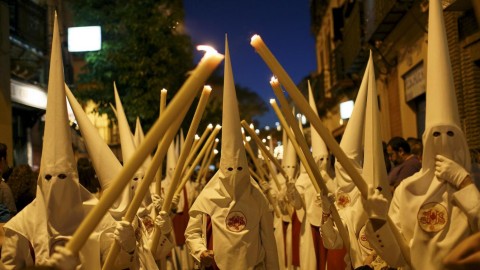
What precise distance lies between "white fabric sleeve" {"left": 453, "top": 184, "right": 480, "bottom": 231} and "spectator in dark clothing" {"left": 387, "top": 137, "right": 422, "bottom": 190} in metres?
3.29

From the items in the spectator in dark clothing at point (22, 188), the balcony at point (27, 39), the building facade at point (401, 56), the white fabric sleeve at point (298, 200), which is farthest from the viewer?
the balcony at point (27, 39)

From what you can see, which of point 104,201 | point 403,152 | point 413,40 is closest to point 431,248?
point 104,201

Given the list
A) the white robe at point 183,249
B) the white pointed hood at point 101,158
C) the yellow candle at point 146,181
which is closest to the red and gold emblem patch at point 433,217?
the yellow candle at point 146,181

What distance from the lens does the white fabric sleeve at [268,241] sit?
600cm

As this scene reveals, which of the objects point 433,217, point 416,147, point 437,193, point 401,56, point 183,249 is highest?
point 401,56

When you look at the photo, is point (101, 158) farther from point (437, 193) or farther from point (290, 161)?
point (290, 161)

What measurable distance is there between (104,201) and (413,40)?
12642 mm

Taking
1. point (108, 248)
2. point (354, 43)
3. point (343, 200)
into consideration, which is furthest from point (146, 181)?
point (354, 43)

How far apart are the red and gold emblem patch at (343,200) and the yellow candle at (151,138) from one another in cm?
382

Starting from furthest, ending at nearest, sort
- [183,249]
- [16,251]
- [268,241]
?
[183,249], [268,241], [16,251]

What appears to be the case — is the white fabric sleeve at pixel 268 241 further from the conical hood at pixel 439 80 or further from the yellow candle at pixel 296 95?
the yellow candle at pixel 296 95

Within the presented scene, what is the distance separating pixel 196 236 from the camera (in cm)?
616

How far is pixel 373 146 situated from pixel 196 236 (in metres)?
2.04

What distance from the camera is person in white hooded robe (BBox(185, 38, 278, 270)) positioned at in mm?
5926
